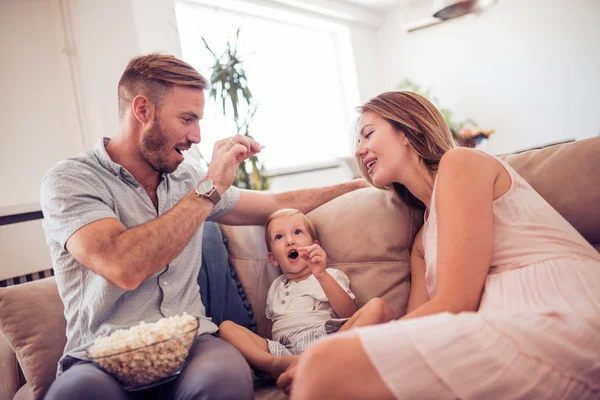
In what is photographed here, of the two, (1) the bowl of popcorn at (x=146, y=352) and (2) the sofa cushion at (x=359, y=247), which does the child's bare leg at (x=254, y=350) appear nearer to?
(2) the sofa cushion at (x=359, y=247)

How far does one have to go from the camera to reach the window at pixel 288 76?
16.0 ft

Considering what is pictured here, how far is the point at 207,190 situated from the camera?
5.15 ft

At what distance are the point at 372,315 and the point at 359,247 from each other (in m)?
0.31

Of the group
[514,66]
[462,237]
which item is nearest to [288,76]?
[514,66]

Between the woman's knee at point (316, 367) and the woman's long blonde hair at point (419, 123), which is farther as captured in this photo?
the woman's long blonde hair at point (419, 123)

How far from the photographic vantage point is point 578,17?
18.9 feet

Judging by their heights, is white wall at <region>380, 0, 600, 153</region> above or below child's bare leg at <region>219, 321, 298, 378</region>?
above

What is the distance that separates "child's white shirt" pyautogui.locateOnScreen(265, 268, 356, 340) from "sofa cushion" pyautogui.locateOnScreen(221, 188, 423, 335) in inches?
2.6

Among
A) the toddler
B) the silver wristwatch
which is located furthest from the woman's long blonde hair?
the silver wristwatch

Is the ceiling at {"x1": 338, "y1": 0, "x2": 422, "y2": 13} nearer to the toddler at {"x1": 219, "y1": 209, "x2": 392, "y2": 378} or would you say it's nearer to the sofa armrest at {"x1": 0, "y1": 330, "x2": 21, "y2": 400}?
the toddler at {"x1": 219, "y1": 209, "x2": 392, "y2": 378}

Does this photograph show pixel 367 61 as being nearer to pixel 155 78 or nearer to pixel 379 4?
pixel 379 4

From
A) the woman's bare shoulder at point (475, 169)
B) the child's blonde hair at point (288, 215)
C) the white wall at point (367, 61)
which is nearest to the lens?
the woman's bare shoulder at point (475, 169)

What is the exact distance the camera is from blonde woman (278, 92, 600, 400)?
0.88 metres

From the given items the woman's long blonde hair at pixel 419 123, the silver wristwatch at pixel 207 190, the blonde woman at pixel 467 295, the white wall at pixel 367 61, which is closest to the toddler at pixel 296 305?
the blonde woman at pixel 467 295
